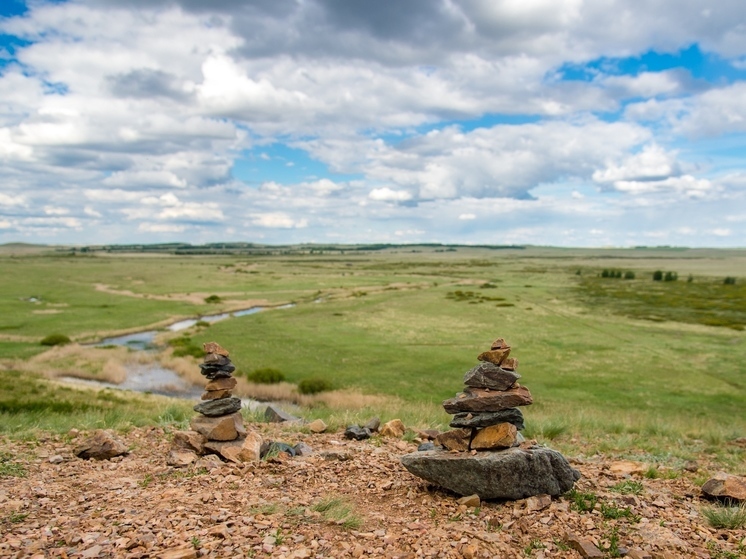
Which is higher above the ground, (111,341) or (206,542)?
(206,542)

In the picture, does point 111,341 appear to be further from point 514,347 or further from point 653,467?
point 653,467

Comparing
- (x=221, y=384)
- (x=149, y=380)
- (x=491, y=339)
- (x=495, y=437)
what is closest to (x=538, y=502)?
(x=495, y=437)

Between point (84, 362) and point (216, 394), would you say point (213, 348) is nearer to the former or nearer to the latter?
point (216, 394)

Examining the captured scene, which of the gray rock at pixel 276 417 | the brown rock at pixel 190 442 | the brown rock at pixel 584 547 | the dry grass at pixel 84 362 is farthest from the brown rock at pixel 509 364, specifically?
the dry grass at pixel 84 362

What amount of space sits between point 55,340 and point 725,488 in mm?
54250

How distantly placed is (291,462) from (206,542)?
4.59 m

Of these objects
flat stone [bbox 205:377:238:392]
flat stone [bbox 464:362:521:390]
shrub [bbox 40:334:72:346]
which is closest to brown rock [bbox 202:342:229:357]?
flat stone [bbox 205:377:238:392]

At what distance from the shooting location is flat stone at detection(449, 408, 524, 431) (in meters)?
11.6

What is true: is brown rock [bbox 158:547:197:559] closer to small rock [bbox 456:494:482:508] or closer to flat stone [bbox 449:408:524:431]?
small rock [bbox 456:494:482:508]

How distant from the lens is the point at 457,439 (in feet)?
38.7

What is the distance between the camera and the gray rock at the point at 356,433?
659 inches

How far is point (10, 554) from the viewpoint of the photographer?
27.9 ft

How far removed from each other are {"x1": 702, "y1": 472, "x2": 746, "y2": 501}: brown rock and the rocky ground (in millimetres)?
293

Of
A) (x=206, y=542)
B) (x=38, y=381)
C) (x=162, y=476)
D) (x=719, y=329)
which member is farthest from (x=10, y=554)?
(x=719, y=329)
